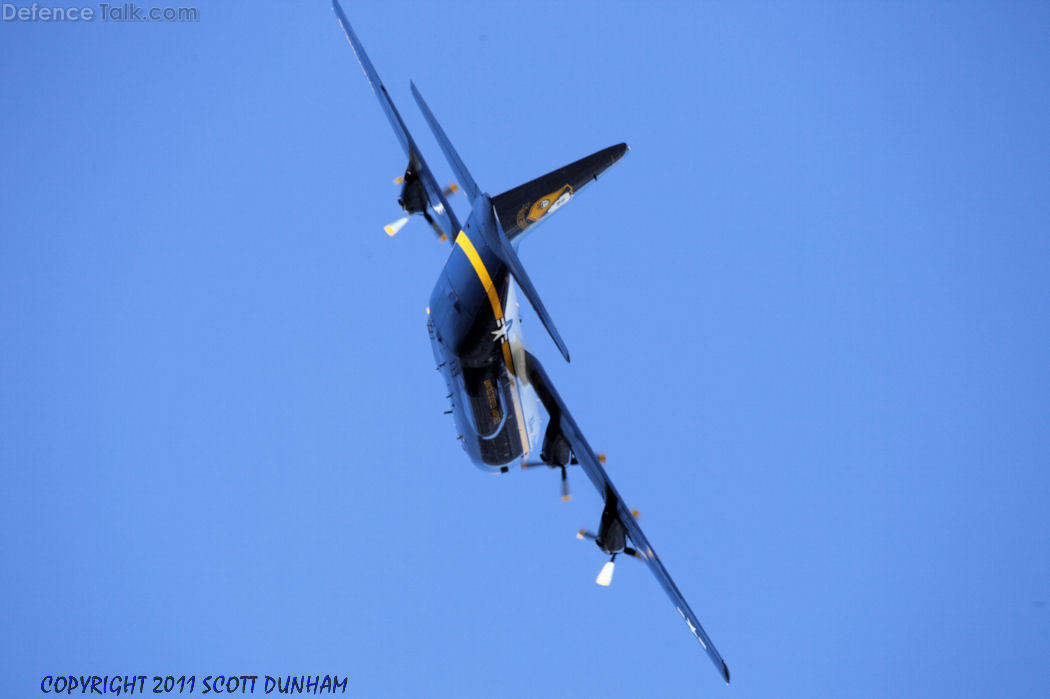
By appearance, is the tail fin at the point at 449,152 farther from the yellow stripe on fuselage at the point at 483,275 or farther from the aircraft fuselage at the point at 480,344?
the yellow stripe on fuselage at the point at 483,275

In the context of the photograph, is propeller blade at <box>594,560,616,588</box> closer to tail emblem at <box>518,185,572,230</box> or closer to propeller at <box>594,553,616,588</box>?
propeller at <box>594,553,616,588</box>

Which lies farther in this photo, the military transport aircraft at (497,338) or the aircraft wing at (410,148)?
the aircraft wing at (410,148)

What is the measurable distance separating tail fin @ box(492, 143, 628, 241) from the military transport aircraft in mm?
23

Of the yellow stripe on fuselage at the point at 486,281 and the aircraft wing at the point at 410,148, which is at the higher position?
the aircraft wing at the point at 410,148

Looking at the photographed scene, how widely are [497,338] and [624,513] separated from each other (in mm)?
5870

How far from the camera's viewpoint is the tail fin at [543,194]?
18.8 metres

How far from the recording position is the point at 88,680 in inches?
1027

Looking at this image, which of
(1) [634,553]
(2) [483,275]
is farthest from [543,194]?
(1) [634,553]

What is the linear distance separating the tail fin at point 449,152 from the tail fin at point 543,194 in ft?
4.74

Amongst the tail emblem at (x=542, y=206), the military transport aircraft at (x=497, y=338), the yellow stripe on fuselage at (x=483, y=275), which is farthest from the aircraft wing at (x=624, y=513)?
the tail emblem at (x=542, y=206)

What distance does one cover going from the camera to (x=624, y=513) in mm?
20672

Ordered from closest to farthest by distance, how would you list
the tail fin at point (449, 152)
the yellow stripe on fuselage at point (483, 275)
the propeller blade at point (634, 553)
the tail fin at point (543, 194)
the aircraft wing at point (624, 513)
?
the tail fin at point (449, 152) → the yellow stripe on fuselage at point (483, 275) → the tail fin at point (543, 194) → the aircraft wing at point (624, 513) → the propeller blade at point (634, 553)

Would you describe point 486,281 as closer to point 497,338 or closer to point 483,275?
point 483,275

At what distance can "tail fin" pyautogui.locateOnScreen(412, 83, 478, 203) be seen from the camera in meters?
16.4
